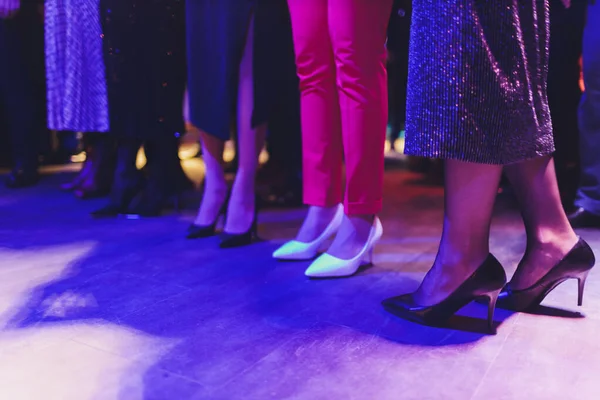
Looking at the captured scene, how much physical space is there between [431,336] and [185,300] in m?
0.50

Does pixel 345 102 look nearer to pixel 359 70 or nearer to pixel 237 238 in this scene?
pixel 359 70

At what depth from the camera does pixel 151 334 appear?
98 centimetres

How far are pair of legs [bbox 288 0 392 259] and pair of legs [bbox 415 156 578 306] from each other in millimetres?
310

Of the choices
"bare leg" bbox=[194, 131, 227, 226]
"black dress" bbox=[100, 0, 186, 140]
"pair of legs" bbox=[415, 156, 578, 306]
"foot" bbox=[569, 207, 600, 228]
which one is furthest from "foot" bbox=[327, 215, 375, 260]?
"black dress" bbox=[100, 0, 186, 140]

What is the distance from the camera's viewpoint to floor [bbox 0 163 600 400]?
2.62 ft

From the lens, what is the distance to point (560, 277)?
1.04 metres

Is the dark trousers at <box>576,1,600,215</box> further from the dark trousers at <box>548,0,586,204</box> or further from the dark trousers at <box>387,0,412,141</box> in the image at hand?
the dark trousers at <box>387,0,412,141</box>

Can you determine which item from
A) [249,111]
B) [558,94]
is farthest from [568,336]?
[558,94]

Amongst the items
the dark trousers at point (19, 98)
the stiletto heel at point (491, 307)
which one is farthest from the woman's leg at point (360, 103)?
the dark trousers at point (19, 98)

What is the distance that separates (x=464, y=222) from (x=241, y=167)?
81 centimetres

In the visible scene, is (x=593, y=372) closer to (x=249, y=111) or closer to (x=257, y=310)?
(x=257, y=310)

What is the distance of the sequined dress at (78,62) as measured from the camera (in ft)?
6.36

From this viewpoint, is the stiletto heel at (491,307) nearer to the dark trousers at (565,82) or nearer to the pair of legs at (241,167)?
the pair of legs at (241,167)


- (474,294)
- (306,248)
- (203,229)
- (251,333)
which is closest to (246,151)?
(203,229)
